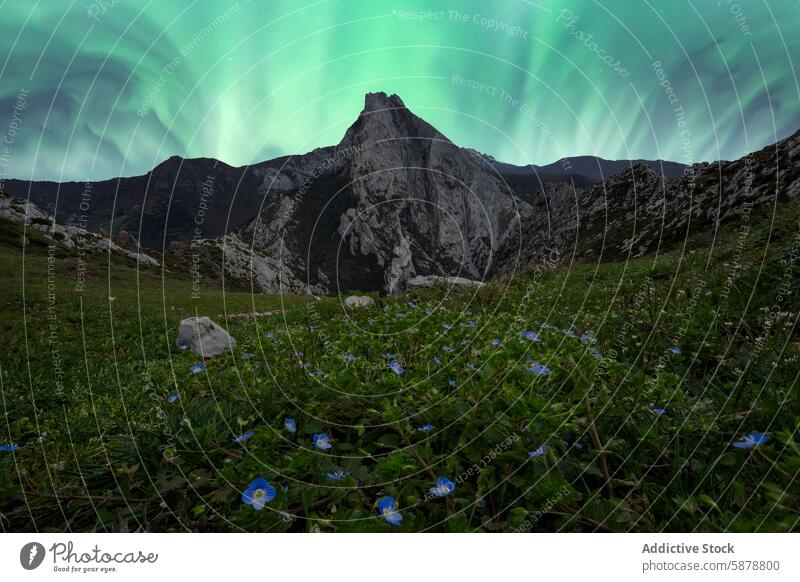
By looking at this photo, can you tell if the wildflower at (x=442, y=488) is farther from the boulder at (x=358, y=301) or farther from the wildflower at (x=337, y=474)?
the boulder at (x=358, y=301)

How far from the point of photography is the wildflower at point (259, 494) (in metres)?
1.81

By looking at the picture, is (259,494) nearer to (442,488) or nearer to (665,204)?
(442,488)

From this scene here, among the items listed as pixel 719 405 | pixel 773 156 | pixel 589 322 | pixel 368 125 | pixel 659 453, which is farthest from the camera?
pixel 368 125

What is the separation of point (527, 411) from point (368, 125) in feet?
Answer: 673

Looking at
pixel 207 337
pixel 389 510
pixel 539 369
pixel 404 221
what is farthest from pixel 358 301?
pixel 404 221

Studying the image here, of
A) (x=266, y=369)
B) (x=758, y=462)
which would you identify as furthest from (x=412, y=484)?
(x=266, y=369)

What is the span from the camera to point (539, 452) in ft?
6.39

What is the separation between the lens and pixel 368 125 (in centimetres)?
19075

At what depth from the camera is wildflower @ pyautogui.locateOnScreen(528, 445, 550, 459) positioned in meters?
1.93

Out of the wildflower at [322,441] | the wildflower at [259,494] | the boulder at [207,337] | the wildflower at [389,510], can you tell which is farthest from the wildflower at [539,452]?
the boulder at [207,337]

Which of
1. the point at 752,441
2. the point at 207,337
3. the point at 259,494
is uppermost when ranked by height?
the point at 752,441

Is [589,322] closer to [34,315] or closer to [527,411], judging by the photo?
[527,411]

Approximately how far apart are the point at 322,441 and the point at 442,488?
790mm

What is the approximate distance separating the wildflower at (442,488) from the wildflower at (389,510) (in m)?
0.18
